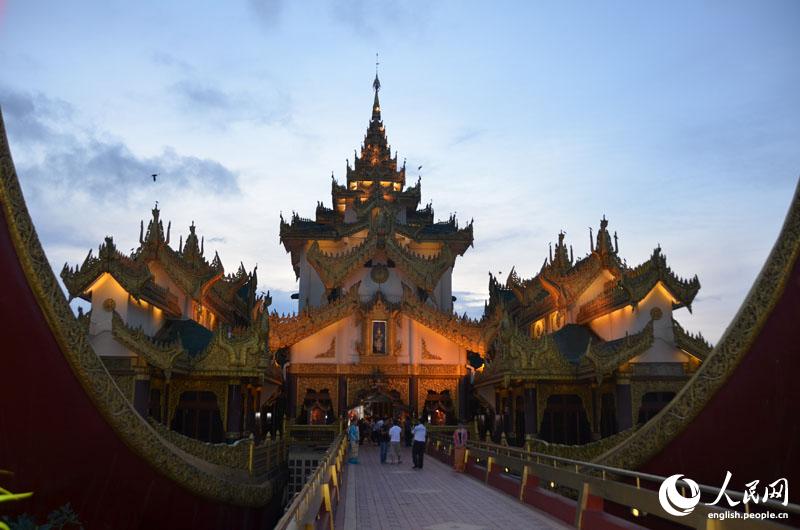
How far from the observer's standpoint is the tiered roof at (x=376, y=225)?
95.1ft

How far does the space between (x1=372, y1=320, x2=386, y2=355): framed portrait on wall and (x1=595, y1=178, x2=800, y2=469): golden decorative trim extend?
18.4m

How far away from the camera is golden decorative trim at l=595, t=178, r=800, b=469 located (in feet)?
23.4

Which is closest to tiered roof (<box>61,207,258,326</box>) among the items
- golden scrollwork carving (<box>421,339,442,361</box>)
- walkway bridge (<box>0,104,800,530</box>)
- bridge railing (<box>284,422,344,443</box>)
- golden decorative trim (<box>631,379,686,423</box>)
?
bridge railing (<box>284,422,344,443</box>)

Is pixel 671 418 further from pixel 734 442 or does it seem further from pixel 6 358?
pixel 6 358

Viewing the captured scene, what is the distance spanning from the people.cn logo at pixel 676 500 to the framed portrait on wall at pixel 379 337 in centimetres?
2103

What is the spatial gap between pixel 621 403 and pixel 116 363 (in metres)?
14.8

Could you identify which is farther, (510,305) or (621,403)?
(510,305)

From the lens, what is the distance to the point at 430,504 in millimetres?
11016

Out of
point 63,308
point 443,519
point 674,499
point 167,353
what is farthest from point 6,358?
point 167,353

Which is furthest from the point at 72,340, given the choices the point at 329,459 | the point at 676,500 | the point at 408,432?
the point at 408,432

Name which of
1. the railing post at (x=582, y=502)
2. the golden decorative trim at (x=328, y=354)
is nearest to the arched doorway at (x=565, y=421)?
the golden decorative trim at (x=328, y=354)

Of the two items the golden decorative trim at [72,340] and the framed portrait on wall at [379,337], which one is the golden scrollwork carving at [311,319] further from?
the golden decorative trim at [72,340]

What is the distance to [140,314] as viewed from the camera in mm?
21750

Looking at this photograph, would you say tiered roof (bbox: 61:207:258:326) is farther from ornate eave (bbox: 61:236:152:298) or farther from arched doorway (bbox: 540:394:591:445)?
arched doorway (bbox: 540:394:591:445)
